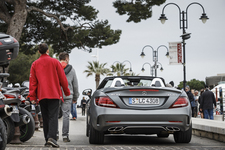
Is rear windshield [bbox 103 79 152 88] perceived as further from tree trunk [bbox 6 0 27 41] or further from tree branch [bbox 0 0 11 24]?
tree branch [bbox 0 0 11 24]

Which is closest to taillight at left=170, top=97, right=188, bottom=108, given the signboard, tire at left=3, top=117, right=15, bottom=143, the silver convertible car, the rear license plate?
the silver convertible car

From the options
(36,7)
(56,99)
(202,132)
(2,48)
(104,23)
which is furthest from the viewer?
(104,23)

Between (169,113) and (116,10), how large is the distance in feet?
71.3

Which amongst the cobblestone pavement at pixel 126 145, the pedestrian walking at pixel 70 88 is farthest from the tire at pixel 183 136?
the pedestrian walking at pixel 70 88

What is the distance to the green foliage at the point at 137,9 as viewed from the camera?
27.5m

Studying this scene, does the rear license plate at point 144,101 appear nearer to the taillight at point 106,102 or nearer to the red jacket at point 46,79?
the taillight at point 106,102

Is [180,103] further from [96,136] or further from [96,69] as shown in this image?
[96,69]

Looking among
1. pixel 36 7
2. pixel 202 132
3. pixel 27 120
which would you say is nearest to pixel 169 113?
pixel 27 120

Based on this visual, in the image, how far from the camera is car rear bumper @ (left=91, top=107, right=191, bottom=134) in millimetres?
7613

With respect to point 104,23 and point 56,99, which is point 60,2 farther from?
point 56,99

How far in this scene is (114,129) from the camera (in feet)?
25.3

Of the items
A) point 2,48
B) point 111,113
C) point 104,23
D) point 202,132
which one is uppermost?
point 104,23

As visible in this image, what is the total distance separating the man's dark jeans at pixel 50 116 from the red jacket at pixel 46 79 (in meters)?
0.13

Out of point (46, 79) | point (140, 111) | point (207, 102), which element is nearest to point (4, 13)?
point (207, 102)
